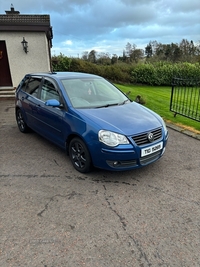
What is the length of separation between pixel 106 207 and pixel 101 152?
2.52ft

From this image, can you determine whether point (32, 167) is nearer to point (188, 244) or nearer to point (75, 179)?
point (75, 179)

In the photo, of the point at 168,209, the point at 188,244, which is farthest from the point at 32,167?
the point at 188,244

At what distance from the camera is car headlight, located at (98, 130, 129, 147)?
2.93m

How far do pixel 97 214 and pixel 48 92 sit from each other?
2.59 m

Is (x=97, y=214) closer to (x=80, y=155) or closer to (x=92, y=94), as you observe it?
(x=80, y=155)

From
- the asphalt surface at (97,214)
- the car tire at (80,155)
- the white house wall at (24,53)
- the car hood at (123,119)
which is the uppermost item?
the white house wall at (24,53)

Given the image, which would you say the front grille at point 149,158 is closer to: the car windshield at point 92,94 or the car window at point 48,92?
the car windshield at point 92,94

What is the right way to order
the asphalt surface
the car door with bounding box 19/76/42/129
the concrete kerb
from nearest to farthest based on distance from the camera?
the asphalt surface < the car door with bounding box 19/76/42/129 < the concrete kerb

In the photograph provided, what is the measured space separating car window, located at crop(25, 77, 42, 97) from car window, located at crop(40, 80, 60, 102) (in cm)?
29

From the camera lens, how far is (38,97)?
4.32m

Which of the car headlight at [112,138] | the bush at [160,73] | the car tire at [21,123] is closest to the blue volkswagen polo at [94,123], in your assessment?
the car headlight at [112,138]

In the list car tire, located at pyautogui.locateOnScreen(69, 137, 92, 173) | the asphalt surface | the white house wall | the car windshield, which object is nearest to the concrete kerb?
the asphalt surface

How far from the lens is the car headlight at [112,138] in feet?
9.61

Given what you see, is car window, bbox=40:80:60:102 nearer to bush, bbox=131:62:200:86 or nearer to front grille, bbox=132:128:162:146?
front grille, bbox=132:128:162:146
